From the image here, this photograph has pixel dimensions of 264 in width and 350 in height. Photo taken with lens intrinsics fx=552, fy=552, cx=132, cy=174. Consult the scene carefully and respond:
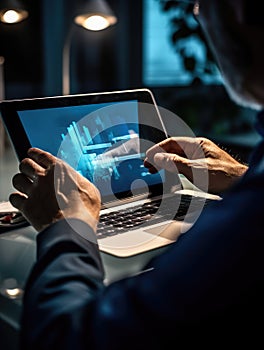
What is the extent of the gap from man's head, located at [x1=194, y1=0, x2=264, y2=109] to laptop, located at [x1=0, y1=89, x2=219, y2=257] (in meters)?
0.31

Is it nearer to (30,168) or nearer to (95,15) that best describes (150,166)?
(30,168)

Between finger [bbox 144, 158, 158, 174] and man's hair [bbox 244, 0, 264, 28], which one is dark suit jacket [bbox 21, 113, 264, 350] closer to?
man's hair [bbox 244, 0, 264, 28]

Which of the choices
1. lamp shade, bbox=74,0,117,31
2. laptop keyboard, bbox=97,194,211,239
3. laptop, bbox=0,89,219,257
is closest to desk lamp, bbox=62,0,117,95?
lamp shade, bbox=74,0,117,31

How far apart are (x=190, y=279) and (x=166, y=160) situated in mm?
582

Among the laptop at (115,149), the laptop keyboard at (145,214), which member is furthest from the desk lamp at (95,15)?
the laptop keyboard at (145,214)

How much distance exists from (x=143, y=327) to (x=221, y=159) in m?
0.65

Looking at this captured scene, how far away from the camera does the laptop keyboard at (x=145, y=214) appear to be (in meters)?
0.92

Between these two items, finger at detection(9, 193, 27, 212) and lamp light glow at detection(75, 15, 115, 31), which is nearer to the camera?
finger at detection(9, 193, 27, 212)

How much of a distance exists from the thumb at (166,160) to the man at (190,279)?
15.7 inches

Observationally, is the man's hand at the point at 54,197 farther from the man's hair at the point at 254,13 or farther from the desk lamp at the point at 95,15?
the desk lamp at the point at 95,15

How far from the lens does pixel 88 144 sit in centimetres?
104

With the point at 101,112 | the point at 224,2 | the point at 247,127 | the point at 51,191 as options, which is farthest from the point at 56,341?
the point at 247,127

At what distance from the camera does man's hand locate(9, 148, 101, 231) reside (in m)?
0.78

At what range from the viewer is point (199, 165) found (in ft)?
3.67
